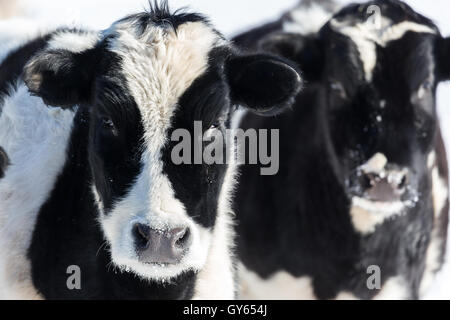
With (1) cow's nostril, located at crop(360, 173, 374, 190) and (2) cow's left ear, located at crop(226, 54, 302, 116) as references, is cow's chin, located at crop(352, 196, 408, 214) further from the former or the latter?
(2) cow's left ear, located at crop(226, 54, 302, 116)

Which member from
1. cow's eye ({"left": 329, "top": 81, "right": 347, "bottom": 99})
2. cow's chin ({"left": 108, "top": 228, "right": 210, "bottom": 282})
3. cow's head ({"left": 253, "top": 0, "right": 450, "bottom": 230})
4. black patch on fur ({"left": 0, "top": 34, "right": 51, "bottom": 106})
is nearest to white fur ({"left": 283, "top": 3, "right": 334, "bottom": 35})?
cow's head ({"left": 253, "top": 0, "right": 450, "bottom": 230})

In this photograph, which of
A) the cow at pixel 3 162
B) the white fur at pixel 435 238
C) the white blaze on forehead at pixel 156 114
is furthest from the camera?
the white fur at pixel 435 238

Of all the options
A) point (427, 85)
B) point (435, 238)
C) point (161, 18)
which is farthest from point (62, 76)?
point (435, 238)

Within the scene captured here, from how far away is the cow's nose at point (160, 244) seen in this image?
174 inches

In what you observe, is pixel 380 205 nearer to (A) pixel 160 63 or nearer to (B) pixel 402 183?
(B) pixel 402 183

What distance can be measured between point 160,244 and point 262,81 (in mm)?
1153

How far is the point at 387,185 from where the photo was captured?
6.34 metres

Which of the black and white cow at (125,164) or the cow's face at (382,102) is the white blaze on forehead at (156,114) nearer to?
the black and white cow at (125,164)

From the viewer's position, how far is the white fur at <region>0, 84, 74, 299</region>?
5.13 meters

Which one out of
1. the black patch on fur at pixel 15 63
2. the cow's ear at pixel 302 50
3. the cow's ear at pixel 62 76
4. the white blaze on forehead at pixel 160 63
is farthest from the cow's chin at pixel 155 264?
the cow's ear at pixel 302 50

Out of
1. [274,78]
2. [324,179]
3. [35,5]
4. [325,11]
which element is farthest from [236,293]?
[35,5]

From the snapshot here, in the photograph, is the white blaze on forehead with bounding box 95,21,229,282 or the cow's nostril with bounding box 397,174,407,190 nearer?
the white blaze on forehead with bounding box 95,21,229,282

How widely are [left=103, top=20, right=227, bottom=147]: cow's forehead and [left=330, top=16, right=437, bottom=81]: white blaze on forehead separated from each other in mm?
1819

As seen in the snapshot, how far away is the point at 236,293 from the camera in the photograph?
562cm
